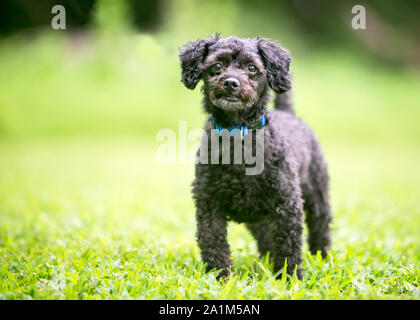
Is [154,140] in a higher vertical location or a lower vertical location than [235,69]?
lower

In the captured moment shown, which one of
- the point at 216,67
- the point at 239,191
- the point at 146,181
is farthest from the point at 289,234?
the point at 146,181

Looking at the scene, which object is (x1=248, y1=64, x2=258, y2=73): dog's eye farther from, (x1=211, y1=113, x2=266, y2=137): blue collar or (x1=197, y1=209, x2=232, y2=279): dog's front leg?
(x1=197, y1=209, x2=232, y2=279): dog's front leg

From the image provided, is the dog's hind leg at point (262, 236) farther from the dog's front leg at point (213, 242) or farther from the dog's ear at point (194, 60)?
the dog's ear at point (194, 60)

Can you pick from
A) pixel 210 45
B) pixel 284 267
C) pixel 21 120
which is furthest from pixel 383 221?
pixel 21 120

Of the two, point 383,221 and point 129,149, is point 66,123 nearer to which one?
point 129,149

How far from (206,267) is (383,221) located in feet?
11.2

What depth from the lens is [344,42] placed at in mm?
20422

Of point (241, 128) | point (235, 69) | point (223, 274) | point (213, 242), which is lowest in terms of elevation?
point (223, 274)

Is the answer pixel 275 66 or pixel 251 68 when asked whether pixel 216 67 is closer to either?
pixel 251 68

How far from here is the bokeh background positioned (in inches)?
153

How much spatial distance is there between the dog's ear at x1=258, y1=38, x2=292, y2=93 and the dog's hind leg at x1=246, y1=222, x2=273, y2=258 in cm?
140

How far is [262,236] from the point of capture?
4680mm

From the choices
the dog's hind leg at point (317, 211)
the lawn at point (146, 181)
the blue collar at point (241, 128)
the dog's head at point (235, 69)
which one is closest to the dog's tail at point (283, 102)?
the dog's hind leg at point (317, 211)

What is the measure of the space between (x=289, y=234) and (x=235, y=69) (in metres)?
1.41
